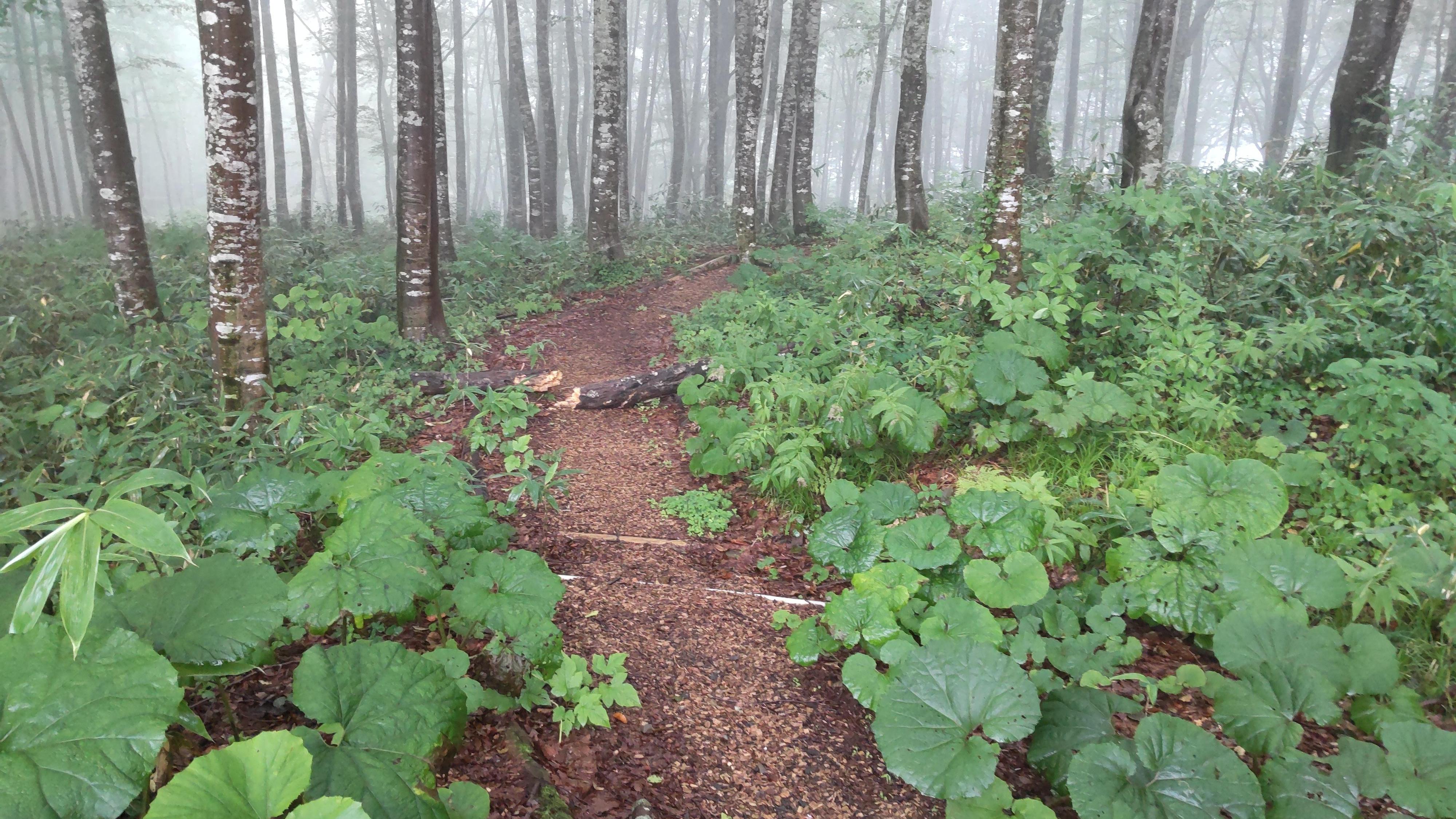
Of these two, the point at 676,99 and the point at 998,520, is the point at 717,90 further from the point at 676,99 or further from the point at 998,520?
the point at 998,520

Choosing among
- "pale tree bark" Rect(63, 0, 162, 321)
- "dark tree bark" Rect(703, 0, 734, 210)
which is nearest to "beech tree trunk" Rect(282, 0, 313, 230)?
"pale tree bark" Rect(63, 0, 162, 321)

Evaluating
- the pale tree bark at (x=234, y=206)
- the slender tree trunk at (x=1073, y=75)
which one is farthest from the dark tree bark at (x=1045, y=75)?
the slender tree trunk at (x=1073, y=75)

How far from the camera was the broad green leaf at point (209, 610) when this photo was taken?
200 centimetres

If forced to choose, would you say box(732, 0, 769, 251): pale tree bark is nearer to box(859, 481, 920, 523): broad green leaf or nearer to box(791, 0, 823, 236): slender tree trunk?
box(791, 0, 823, 236): slender tree trunk

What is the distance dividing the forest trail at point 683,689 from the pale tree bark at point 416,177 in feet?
11.5

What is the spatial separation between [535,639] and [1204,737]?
2539 mm

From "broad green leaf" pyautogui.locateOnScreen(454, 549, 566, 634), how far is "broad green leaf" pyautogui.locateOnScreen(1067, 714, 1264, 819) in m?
2.10

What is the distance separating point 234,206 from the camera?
500cm

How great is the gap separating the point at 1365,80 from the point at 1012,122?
17.7 ft

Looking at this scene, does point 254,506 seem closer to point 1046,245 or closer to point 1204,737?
point 1204,737

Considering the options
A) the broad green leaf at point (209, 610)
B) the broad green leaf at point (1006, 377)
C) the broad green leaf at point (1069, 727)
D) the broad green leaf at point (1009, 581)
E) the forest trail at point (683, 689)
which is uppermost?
the broad green leaf at point (1006, 377)

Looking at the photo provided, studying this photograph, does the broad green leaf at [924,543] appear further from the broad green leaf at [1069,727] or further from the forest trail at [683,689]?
the broad green leaf at [1069,727]

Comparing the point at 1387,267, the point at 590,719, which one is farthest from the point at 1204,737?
the point at 1387,267

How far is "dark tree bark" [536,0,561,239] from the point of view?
15.5 meters
